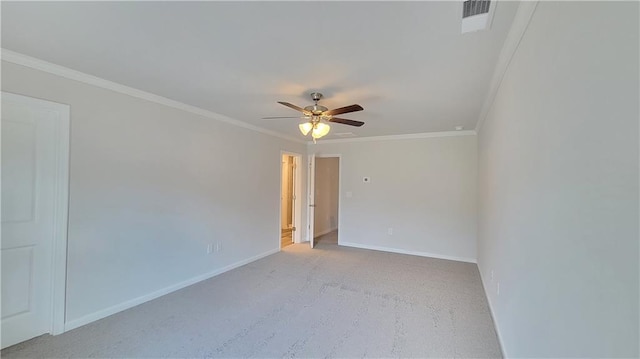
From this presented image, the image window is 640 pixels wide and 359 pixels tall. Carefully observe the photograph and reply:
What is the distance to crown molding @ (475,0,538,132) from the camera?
142 centimetres

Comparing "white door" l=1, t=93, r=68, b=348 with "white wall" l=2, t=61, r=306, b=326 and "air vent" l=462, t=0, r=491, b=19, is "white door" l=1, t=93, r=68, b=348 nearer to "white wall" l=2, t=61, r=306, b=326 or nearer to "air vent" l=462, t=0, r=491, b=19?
"white wall" l=2, t=61, r=306, b=326

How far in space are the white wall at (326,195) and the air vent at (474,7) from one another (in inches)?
209

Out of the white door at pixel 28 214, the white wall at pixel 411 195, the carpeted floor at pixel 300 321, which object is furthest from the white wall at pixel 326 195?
the white door at pixel 28 214

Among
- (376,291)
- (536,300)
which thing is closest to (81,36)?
(536,300)

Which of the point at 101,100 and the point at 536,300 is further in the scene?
the point at 101,100

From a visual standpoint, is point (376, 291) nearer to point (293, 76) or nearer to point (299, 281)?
point (299, 281)

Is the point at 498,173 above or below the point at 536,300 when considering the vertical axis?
above

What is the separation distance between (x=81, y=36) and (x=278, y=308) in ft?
9.53

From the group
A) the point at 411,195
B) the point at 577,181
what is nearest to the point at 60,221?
the point at 577,181

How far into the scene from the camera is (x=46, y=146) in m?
2.36

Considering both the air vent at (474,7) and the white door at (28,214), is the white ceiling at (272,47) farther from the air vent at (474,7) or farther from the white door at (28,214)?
the white door at (28,214)

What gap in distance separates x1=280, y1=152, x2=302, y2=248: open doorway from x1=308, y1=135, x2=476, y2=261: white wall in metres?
0.85

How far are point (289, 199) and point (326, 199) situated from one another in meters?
1.03

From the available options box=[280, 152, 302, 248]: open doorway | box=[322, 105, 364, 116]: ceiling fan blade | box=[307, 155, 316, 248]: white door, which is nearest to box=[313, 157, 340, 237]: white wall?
box=[280, 152, 302, 248]: open doorway
